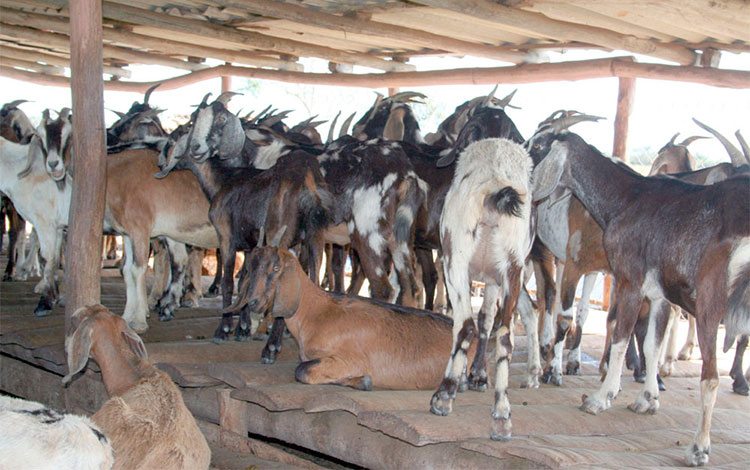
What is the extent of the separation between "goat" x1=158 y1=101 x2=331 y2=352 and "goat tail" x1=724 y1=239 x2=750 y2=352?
3128mm

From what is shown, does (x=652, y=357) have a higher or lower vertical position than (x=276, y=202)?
lower

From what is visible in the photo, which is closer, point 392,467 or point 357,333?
point 392,467

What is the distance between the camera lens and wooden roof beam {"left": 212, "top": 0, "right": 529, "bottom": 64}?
25.8ft

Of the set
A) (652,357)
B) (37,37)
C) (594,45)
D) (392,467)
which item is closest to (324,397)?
(392,467)

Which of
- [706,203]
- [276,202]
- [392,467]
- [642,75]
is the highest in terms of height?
[642,75]

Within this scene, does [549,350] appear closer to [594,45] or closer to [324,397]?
[324,397]

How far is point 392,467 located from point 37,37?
8.52m

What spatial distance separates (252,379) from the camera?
16.9 ft

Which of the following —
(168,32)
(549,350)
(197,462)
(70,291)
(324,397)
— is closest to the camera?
(197,462)

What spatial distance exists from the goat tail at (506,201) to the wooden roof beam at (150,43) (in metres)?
6.83

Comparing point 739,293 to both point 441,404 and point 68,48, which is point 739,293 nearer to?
point 441,404

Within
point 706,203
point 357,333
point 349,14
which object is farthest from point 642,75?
point 357,333

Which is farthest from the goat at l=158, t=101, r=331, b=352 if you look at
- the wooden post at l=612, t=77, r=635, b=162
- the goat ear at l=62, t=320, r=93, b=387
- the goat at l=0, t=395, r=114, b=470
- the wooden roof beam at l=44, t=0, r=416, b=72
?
the wooden post at l=612, t=77, r=635, b=162

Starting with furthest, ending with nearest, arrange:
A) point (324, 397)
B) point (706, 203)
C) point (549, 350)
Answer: point (549, 350) → point (706, 203) → point (324, 397)
